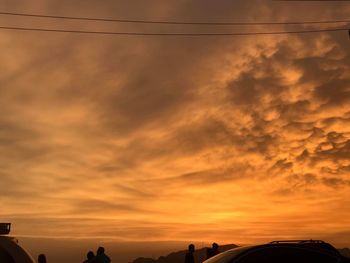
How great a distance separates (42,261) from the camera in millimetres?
17672

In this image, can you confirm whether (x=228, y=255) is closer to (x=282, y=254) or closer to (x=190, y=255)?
(x=282, y=254)

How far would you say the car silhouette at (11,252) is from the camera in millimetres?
6676

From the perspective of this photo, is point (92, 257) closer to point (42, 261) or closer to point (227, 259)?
point (42, 261)

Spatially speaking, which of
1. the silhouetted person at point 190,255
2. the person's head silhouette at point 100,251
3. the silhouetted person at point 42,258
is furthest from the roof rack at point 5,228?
the silhouetted person at point 190,255

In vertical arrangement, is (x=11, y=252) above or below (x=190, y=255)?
below

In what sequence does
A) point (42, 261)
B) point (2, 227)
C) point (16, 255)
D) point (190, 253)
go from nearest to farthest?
point (16, 255)
point (2, 227)
point (42, 261)
point (190, 253)

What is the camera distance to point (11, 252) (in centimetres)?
675

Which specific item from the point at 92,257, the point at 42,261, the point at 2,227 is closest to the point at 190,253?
the point at 92,257

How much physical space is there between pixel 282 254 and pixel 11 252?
4488 millimetres

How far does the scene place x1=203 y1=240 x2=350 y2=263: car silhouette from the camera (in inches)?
349

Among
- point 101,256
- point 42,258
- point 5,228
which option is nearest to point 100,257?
point 101,256

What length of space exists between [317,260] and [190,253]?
11392 millimetres

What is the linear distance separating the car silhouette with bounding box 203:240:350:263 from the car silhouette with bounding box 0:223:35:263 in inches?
136

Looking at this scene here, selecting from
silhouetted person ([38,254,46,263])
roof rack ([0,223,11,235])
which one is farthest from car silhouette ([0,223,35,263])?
silhouetted person ([38,254,46,263])
